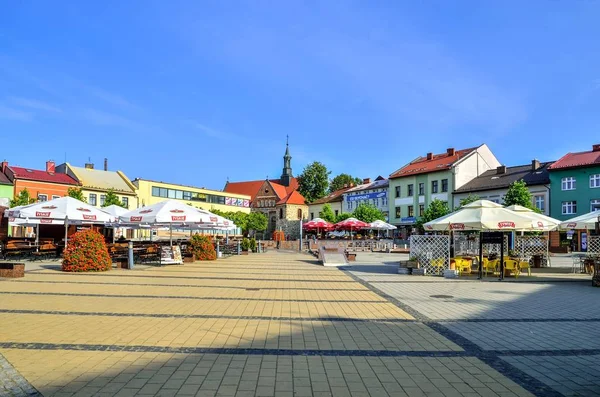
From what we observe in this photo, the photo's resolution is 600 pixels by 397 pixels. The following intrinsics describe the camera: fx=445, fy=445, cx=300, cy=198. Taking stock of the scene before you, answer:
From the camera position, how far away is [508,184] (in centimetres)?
4384

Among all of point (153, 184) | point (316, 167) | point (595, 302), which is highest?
point (316, 167)

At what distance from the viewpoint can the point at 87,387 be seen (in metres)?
4.34

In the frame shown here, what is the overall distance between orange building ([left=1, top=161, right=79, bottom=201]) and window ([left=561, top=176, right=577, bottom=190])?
2076 inches

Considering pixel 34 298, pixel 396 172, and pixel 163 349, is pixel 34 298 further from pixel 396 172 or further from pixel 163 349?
pixel 396 172

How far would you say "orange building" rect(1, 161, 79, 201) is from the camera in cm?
4931

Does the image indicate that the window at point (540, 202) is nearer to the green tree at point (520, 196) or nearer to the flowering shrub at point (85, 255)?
the green tree at point (520, 196)

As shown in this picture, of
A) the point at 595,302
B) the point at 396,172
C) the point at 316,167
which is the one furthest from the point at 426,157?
the point at 595,302

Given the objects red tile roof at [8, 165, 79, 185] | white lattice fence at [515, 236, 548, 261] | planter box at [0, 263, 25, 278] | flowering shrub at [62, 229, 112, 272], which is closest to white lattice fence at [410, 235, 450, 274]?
white lattice fence at [515, 236, 548, 261]

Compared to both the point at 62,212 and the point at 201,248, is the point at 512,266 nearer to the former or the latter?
the point at 201,248

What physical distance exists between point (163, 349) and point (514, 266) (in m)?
14.1

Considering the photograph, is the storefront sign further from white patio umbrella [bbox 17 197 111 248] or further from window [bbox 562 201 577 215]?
white patio umbrella [bbox 17 197 111 248]

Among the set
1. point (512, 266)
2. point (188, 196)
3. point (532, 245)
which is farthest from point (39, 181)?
point (512, 266)

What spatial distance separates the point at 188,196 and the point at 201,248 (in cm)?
4830

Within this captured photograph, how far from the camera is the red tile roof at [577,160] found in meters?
38.8
